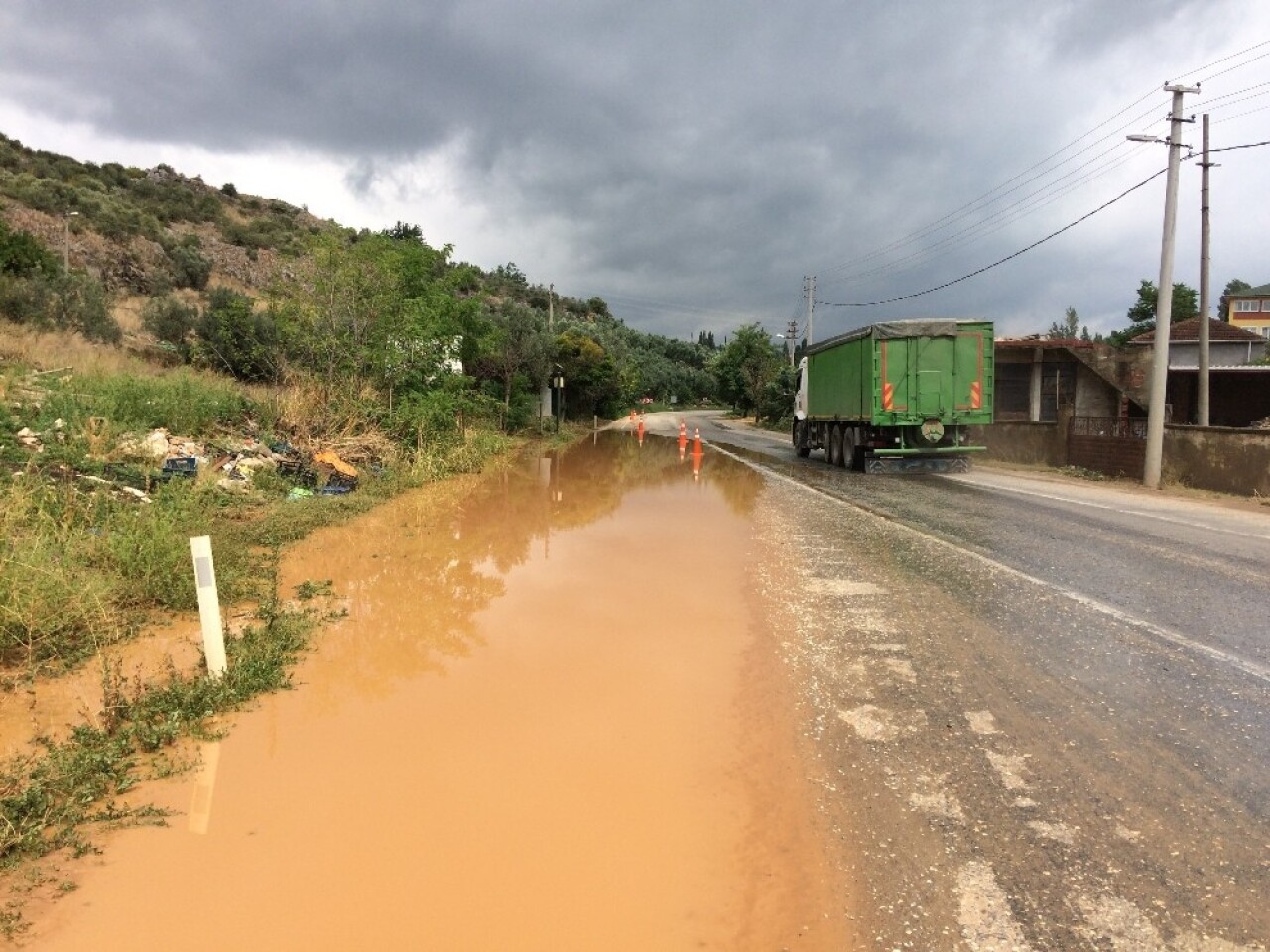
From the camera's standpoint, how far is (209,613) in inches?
198

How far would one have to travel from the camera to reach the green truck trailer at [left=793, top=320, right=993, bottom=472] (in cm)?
1784

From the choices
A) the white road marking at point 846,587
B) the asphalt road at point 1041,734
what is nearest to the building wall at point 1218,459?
the asphalt road at point 1041,734

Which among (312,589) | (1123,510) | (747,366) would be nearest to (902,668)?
(312,589)

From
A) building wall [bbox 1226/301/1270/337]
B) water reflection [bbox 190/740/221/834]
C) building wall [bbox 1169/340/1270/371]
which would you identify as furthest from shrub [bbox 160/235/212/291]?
building wall [bbox 1226/301/1270/337]

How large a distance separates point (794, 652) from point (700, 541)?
15.0 ft

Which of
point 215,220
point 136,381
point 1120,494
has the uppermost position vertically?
point 215,220

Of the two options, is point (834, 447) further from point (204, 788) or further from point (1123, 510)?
point (204, 788)

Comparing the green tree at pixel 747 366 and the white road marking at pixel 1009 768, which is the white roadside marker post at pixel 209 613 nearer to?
the white road marking at pixel 1009 768

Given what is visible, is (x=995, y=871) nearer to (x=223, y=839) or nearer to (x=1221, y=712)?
(x=1221, y=712)

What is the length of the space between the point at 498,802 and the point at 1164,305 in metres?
17.8

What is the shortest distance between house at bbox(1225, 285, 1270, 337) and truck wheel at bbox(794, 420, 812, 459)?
206 feet

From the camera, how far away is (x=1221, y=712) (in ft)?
14.9

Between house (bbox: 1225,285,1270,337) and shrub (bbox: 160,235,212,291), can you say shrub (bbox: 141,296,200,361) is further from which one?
house (bbox: 1225,285,1270,337)

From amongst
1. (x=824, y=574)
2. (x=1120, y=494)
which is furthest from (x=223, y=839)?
(x=1120, y=494)
